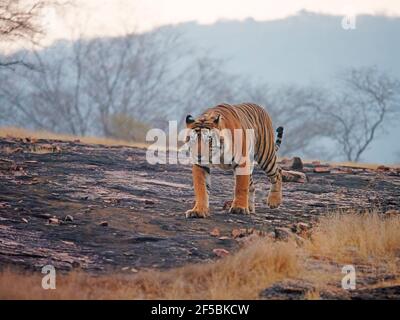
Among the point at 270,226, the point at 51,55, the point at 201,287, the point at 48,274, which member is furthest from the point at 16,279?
the point at 51,55

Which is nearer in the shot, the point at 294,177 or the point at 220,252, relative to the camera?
the point at 220,252

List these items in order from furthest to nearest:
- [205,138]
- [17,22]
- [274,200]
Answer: [17,22] < [274,200] < [205,138]

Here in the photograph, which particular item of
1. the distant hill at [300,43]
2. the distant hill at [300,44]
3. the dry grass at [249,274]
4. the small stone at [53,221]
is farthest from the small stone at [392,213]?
the distant hill at [300,43]

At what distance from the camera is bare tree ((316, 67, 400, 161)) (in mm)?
35750

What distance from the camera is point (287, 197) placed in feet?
38.0

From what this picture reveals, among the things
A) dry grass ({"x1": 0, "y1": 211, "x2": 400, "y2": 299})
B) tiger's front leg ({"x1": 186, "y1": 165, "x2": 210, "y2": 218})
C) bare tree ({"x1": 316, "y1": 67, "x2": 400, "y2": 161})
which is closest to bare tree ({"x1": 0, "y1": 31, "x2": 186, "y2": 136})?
bare tree ({"x1": 316, "y1": 67, "x2": 400, "y2": 161})

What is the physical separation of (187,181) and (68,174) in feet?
6.14

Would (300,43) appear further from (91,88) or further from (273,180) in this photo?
(273,180)

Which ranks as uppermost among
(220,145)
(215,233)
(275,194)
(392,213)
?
(220,145)

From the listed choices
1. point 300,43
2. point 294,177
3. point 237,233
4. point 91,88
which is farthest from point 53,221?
point 300,43

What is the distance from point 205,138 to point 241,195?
3.13 ft

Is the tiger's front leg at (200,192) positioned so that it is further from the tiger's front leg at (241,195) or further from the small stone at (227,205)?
the small stone at (227,205)

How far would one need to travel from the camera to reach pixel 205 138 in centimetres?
906

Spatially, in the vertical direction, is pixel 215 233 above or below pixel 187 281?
above
